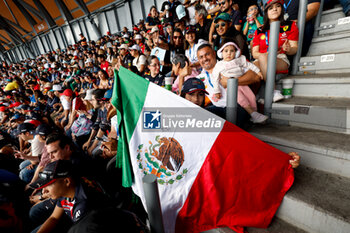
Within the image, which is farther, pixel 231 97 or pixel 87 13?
pixel 87 13

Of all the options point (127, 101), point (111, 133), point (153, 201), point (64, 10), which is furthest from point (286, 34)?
point (64, 10)

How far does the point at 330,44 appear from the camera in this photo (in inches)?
96.1

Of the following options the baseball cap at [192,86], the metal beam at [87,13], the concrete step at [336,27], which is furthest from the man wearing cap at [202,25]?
the metal beam at [87,13]

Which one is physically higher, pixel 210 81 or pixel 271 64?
pixel 271 64

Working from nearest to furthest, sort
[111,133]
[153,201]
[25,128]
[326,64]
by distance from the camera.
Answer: [153,201], [326,64], [111,133], [25,128]

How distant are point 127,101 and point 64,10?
2498cm

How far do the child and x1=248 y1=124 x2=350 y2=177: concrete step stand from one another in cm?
39

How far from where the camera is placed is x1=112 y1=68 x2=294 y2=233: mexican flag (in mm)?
1312

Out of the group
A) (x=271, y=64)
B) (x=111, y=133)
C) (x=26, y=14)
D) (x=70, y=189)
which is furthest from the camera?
(x=26, y=14)

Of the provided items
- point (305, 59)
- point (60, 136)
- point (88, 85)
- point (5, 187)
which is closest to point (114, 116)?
point (60, 136)

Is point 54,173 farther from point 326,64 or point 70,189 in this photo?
point 326,64

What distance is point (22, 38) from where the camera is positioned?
90.7 ft

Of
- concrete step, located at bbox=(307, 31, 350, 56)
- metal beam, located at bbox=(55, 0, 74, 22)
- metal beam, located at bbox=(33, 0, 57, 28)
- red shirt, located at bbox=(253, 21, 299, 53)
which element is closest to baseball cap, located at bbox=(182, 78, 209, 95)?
red shirt, located at bbox=(253, 21, 299, 53)

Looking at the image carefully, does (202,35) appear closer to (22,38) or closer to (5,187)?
(5,187)
